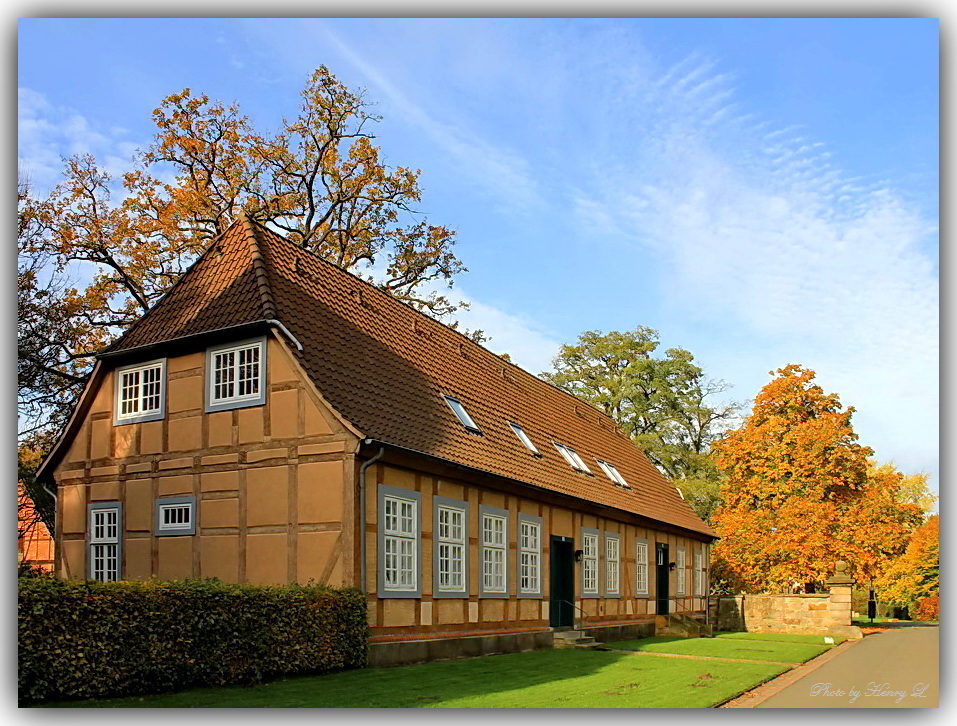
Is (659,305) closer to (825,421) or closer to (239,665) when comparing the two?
(239,665)

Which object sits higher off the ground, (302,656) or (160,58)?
(160,58)

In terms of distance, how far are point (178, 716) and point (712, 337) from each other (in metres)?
10.2

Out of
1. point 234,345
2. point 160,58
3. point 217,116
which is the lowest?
point 234,345

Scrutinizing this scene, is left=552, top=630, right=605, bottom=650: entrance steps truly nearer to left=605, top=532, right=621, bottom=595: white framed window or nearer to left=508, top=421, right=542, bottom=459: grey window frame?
left=605, top=532, right=621, bottom=595: white framed window

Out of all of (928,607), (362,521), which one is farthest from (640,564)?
(362,521)

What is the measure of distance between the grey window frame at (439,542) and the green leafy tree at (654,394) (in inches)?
1099

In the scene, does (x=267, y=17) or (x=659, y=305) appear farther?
(x=659, y=305)

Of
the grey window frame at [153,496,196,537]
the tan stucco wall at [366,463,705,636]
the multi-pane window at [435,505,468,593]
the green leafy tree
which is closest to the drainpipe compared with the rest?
the tan stucco wall at [366,463,705,636]

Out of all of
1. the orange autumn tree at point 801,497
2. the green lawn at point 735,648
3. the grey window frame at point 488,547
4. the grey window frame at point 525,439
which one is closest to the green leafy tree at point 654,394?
the orange autumn tree at point 801,497

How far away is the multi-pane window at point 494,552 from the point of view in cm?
1878

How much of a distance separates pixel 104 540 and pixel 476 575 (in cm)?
651

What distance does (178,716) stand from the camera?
10789mm

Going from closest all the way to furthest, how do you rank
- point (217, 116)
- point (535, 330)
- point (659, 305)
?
1. point (659, 305)
2. point (535, 330)
3. point (217, 116)

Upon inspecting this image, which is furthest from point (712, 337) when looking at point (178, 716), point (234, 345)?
point (178, 716)
